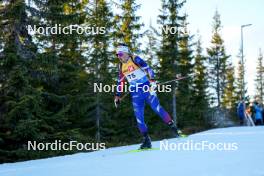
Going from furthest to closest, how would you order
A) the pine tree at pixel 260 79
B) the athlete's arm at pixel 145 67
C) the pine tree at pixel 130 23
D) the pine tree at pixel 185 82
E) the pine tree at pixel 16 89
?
the pine tree at pixel 260 79, the pine tree at pixel 185 82, the pine tree at pixel 130 23, the pine tree at pixel 16 89, the athlete's arm at pixel 145 67

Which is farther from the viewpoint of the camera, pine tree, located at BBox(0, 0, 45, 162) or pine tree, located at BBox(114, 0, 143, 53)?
pine tree, located at BBox(114, 0, 143, 53)

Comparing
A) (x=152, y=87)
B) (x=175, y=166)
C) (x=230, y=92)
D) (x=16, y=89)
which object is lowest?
(x=175, y=166)

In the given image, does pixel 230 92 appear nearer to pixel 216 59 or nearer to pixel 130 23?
pixel 216 59

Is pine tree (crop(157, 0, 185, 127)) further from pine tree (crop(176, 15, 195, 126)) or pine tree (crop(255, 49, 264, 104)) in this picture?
pine tree (crop(255, 49, 264, 104))

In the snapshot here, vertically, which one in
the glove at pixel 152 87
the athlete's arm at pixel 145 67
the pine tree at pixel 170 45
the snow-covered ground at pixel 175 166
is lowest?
the snow-covered ground at pixel 175 166

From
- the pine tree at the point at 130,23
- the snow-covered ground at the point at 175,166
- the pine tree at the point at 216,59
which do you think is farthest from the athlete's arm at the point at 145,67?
the pine tree at the point at 216,59

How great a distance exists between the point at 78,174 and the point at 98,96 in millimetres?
20125

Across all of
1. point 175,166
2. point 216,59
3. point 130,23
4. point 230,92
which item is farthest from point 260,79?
point 175,166

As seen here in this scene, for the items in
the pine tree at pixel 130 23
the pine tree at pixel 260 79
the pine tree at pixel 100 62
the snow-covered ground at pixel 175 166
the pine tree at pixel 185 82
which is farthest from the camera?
the pine tree at pixel 260 79

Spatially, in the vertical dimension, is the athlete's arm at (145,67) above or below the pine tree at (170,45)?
below

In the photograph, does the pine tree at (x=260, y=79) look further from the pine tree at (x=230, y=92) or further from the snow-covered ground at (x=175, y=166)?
the snow-covered ground at (x=175, y=166)

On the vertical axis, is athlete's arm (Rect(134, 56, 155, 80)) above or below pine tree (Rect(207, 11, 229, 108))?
below

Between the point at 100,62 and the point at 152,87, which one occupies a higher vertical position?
the point at 100,62

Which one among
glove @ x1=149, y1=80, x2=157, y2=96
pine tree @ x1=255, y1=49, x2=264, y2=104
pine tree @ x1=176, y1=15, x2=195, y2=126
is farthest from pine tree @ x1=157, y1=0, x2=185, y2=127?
pine tree @ x1=255, y1=49, x2=264, y2=104
